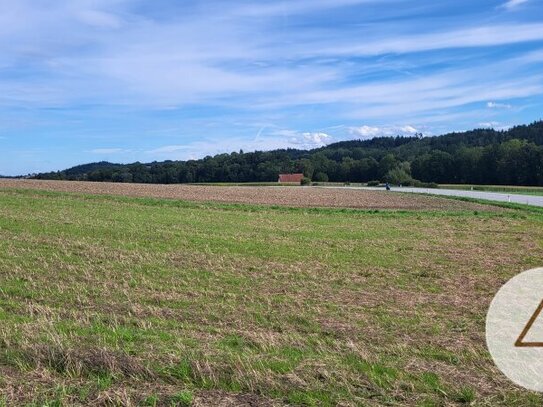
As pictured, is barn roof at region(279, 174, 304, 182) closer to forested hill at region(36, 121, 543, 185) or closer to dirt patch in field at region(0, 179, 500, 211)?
forested hill at region(36, 121, 543, 185)

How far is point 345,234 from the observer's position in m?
23.9

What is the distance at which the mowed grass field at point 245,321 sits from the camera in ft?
19.4

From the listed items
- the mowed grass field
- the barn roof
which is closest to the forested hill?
the barn roof

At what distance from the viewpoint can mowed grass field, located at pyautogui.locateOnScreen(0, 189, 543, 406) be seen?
5910 millimetres

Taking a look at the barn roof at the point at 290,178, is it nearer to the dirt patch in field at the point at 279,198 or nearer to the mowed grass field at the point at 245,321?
the dirt patch in field at the point at 279,198

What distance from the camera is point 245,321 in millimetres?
8898

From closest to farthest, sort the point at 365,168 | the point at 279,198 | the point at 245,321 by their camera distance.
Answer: the point at 245,321 < the point at 279,198 < the point at 365,168

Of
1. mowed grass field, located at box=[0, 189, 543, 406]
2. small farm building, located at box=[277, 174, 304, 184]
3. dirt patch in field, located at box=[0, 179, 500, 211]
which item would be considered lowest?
mowed grass field, located at box=[0, 189, 543, 406]

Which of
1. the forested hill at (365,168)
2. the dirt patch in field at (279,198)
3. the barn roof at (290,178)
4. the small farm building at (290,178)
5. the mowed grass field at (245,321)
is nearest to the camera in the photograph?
the mowed grass field at (245,321)

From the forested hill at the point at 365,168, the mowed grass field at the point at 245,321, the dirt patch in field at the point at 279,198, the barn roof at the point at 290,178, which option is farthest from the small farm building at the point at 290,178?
the mowed grass field at the point at 245,321

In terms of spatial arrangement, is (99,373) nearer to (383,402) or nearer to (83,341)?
(83,341)

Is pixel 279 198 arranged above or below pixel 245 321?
above

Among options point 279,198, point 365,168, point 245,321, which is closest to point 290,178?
point 365,168

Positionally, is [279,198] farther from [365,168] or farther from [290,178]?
[365,168]
